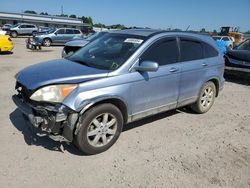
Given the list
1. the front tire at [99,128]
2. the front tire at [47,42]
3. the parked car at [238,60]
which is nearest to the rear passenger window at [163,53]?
the front tire at [99,128]

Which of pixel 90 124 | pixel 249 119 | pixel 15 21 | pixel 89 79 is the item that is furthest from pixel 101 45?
pixel 15 21

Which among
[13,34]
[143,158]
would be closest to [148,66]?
[143,158]

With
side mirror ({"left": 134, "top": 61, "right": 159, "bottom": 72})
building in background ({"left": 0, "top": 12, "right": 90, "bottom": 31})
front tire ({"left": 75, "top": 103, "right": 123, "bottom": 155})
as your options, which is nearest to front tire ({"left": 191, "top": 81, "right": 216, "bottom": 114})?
side mirror ({"left": 134, "top": 61, "right": 159, "bottom": 72})

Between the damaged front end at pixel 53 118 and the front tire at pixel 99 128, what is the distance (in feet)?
0.47

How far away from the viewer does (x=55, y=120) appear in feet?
10.8

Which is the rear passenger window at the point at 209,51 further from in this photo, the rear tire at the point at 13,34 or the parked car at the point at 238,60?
the rear tire at the point at 13,34

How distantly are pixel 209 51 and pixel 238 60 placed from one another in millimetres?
4337

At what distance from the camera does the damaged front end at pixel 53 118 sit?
3293 mm

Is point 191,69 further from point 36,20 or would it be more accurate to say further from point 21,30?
point 36,20

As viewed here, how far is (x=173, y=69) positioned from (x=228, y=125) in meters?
1.82

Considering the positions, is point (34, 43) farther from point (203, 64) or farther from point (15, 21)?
point (15, 21)

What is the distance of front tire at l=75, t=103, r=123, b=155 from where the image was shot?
11.4 feet

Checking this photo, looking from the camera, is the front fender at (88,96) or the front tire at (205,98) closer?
the front fender at (88,96)

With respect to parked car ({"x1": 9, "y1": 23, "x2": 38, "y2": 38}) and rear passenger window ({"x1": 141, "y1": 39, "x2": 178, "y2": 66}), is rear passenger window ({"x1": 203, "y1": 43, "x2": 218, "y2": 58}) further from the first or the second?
parked car ({"x1": 9, "y1": 23, "x2": 38, "y2": 38})
